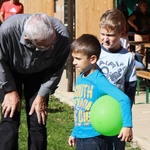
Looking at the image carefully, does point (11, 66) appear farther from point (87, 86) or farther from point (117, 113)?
point (117, 113)

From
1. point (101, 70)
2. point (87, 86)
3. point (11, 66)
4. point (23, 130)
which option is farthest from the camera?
point (23, 130)

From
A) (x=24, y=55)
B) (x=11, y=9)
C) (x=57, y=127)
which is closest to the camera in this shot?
(x=24, y=55)

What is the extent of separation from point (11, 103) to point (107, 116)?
1435mm

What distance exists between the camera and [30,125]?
5.32 meters

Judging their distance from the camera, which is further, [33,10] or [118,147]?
[33,10]

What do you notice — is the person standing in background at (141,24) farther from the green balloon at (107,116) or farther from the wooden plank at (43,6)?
the green balloon at (107,116)

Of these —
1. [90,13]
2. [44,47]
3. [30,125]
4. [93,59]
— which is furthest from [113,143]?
[90,13]

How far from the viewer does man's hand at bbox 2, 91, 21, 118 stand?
203 inches

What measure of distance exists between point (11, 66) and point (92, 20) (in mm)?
4186

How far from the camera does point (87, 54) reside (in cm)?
428

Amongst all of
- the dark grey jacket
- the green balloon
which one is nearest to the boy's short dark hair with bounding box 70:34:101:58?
the green balloon

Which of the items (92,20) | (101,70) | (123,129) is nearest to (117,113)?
(123,129)

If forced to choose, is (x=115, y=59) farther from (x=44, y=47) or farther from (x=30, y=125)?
(x=30, y=125)

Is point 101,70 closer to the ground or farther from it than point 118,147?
farther from it
